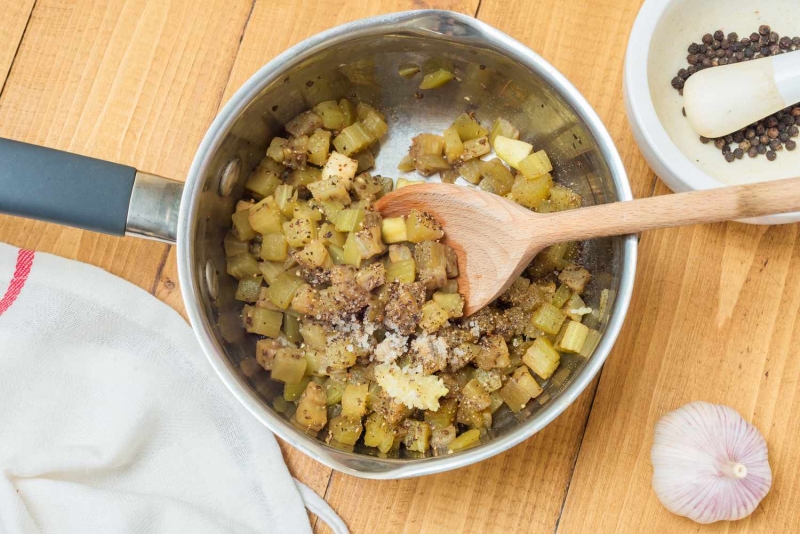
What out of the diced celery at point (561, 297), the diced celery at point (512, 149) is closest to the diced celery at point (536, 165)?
the diced celery at point (512, 149)

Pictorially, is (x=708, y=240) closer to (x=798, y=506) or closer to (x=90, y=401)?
(x=798, y=506)

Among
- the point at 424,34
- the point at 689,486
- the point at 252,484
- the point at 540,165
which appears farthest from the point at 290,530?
the point at 424,34

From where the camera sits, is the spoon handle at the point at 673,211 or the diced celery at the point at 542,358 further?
the diced celery at the point at 542,358

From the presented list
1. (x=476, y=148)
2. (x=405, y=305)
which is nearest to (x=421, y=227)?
(x=405, y=305)

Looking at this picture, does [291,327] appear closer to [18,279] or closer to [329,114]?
[329,114]

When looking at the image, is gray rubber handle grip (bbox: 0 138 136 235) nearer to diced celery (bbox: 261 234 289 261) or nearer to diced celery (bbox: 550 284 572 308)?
diced celery (bbox: 261 234 289 261)

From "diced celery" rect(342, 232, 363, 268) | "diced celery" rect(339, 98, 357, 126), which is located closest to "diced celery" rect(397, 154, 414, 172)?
"diced celery" rect(339, 98, 357, 126)

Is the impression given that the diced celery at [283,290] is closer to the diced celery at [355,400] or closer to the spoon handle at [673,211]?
the diced celery at [355,400]
